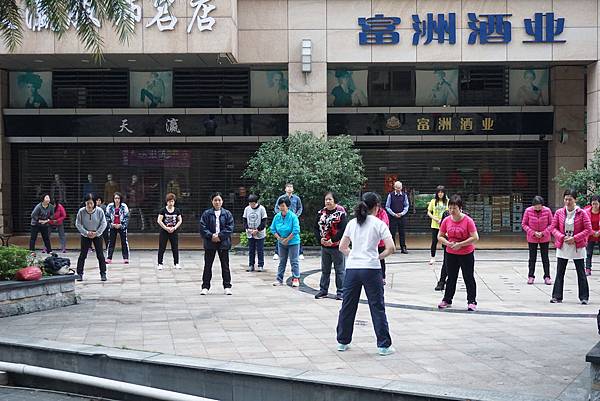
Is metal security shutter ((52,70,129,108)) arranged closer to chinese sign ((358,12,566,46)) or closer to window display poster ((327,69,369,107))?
window display poster ((327,69,369,107))

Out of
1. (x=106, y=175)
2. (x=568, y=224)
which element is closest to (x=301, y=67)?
(x=106, y=175)

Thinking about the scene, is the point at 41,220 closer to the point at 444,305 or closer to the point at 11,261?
the point at 11,261

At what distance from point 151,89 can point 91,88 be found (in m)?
1.96

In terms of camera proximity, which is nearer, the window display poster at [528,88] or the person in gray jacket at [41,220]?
the person in gray jacket at [41,220]

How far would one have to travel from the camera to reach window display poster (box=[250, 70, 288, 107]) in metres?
26.6

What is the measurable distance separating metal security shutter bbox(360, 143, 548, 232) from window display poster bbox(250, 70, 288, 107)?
10.7 ft

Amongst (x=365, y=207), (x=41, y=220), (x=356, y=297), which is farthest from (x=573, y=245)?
(x=41, y=220)

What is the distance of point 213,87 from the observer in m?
26.6

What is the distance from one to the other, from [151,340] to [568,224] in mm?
6811

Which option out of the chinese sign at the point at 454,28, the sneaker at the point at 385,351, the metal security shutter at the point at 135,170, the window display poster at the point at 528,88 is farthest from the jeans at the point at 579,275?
the metal security shutter at the point at 135,170

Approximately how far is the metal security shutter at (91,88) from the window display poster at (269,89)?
4.20 meters

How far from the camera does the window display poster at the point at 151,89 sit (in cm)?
2672

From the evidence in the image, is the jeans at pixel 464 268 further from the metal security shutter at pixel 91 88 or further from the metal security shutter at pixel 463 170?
the metal security shutter at pixel 91 88

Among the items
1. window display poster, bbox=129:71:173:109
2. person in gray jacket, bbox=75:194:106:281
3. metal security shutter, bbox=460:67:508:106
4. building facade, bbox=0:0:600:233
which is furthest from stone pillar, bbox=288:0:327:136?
person in gray jacket, bbox=75:194:106:281
